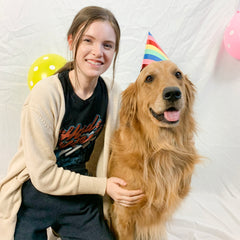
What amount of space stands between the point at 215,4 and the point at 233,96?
0.66 meters

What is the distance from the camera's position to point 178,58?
6.07 ft

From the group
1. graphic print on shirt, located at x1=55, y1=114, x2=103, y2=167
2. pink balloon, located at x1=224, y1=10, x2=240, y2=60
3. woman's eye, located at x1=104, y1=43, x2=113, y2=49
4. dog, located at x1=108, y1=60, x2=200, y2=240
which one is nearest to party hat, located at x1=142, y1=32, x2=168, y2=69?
dog, located at x1=108, y1=60, x2=200, y2=240

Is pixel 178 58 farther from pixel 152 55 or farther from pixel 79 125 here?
pixel 79 125

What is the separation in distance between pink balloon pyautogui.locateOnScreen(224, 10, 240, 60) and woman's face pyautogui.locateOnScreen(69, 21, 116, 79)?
2.89 ft

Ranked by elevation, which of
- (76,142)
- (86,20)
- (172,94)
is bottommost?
(76,142)

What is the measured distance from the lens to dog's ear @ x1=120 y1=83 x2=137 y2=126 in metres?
1.25

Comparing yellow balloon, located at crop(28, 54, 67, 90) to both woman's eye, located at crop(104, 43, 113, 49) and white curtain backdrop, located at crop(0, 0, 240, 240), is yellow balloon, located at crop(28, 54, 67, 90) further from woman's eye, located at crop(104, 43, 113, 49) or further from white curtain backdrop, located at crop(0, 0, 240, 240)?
woman's eye, located at crop(104, 43, 113, 49)

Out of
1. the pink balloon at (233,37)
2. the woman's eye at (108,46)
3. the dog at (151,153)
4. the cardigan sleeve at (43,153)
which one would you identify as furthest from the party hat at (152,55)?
the pink balloon at (233,37)

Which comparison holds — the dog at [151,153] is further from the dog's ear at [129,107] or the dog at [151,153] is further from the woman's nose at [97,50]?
the woman's nose at [97,50]

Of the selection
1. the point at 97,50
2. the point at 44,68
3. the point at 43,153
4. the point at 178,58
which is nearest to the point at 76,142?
the point at 43,153

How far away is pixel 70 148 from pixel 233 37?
1.21 m

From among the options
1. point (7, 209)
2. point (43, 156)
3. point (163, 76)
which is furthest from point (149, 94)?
point (7, 209)

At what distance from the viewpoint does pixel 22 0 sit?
1719 mm

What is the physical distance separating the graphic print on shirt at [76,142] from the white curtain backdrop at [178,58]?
0.63m
